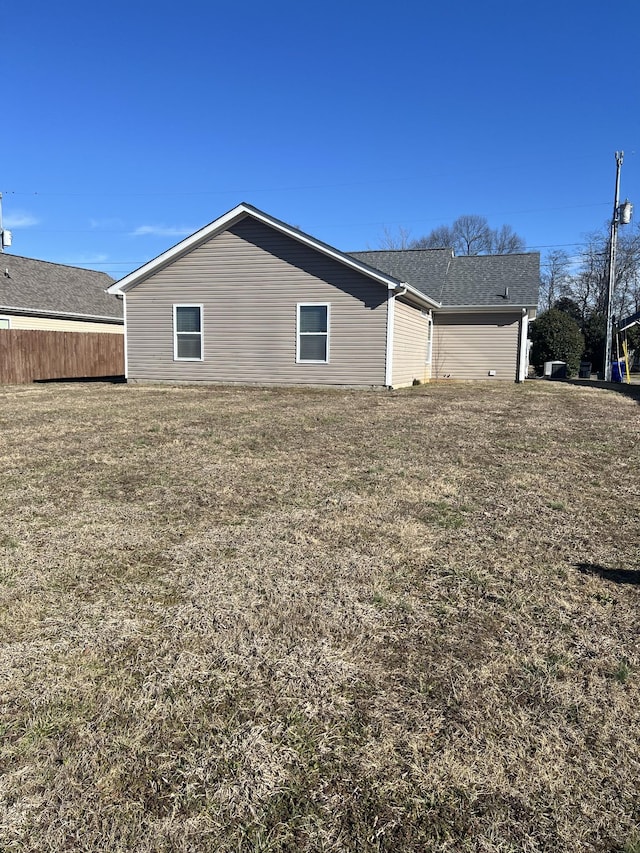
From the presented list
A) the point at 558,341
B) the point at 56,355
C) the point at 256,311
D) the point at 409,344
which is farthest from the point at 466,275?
the point at 56,355

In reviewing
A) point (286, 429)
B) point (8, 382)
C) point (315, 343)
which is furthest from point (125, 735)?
point (8, 382)

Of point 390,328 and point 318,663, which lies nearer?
point 318,663

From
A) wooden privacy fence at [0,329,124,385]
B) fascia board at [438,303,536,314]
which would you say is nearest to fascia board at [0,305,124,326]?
wooden privacy fence at [0,329,124,385]

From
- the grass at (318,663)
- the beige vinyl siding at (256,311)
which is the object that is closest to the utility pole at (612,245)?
the beige vinyl siding at (256,311)

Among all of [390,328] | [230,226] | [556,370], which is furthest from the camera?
[556,370]

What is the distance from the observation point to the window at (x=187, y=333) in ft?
48.2

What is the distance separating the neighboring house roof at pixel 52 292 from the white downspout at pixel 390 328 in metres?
13.3

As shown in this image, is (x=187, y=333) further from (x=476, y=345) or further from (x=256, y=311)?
(x=476, y=345)

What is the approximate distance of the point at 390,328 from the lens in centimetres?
1328

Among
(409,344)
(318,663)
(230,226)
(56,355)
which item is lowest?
(318,663)

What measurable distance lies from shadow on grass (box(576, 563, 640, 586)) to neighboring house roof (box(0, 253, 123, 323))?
65.4ft

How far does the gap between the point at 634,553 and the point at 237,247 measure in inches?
503

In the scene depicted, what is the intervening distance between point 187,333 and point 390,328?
18.3ft

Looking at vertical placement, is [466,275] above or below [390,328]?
above
